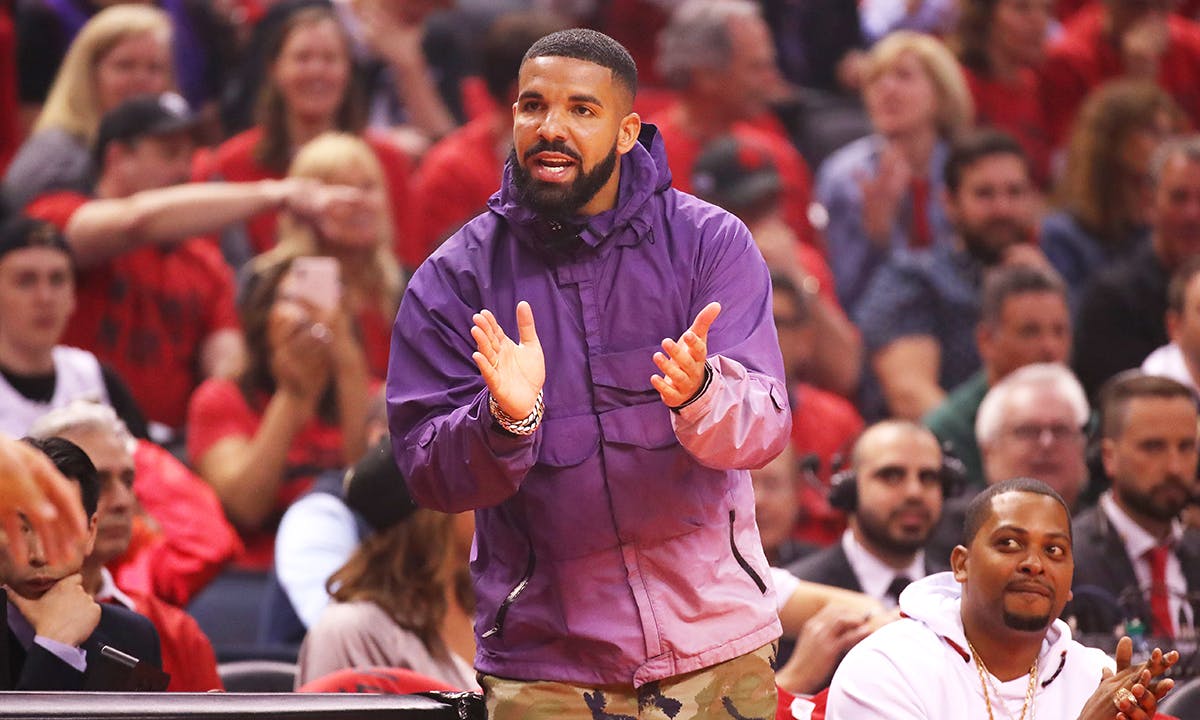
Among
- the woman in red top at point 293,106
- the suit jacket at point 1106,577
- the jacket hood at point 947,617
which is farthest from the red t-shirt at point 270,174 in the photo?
the jacket hood at point 947,617

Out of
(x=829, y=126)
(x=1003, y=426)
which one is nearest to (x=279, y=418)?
(x=1003, y=426)

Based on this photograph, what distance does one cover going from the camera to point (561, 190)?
3096 mm

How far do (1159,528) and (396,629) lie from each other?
2.00 metres

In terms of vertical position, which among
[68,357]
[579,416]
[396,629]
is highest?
[579,416]

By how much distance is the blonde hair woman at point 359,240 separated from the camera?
615 cm

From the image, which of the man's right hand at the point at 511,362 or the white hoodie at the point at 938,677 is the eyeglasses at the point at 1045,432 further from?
the man's right hand at the point at 511,362

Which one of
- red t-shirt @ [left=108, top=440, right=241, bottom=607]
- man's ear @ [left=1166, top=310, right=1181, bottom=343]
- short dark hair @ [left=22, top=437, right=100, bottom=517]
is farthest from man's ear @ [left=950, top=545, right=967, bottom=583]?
man's ear @ [left=1166, top=310, right=1181, bottom=343]

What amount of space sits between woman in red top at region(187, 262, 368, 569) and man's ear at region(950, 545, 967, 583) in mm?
2461

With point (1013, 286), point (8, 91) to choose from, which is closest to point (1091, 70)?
point (1013, 286)

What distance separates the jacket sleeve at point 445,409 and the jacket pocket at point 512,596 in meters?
0.14

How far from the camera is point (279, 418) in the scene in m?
5.71

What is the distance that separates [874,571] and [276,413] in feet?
5.88

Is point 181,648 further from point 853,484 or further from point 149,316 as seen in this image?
point 149,316

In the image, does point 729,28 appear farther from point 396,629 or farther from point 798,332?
point 396,629
